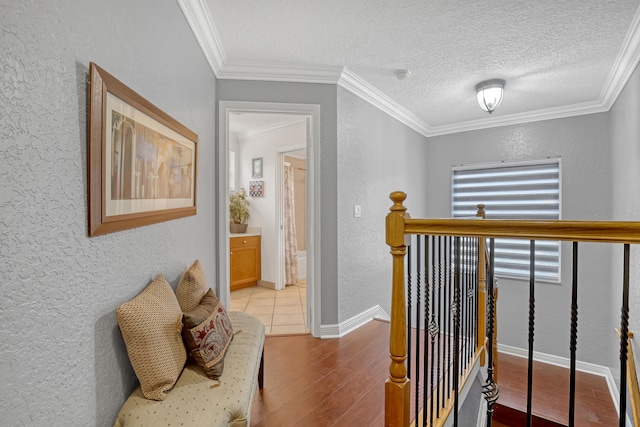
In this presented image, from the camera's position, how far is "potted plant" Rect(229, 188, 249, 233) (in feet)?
15.9

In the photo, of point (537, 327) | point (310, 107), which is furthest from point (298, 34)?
point (537, 327)

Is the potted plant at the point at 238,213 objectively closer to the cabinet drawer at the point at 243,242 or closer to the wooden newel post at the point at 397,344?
the cabinet drawer at the point at 243,242

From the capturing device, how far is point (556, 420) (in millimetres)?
2695

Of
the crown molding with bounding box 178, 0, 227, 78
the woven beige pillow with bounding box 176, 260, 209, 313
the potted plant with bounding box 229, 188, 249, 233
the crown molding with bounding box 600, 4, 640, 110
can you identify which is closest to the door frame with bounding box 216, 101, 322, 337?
the crown molding with bounding box 178, 0, 227, 78

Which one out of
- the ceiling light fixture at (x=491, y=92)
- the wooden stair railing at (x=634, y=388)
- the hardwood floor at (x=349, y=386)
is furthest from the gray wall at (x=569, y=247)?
the ceiling light fixture at (x=491, y=92)

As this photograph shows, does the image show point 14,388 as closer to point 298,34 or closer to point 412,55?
point 298,34

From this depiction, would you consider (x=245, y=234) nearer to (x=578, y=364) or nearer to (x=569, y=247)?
(x=569, y=247)

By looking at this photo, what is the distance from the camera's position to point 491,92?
301cm

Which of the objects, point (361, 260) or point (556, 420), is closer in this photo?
point (556, 420)

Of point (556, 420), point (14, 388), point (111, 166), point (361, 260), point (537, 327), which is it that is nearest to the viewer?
point (14, 388)

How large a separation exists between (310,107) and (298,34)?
64cm

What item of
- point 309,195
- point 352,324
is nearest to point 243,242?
point 309,195

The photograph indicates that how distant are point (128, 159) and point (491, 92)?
10.5 feet

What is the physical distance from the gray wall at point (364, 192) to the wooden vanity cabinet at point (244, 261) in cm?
216
